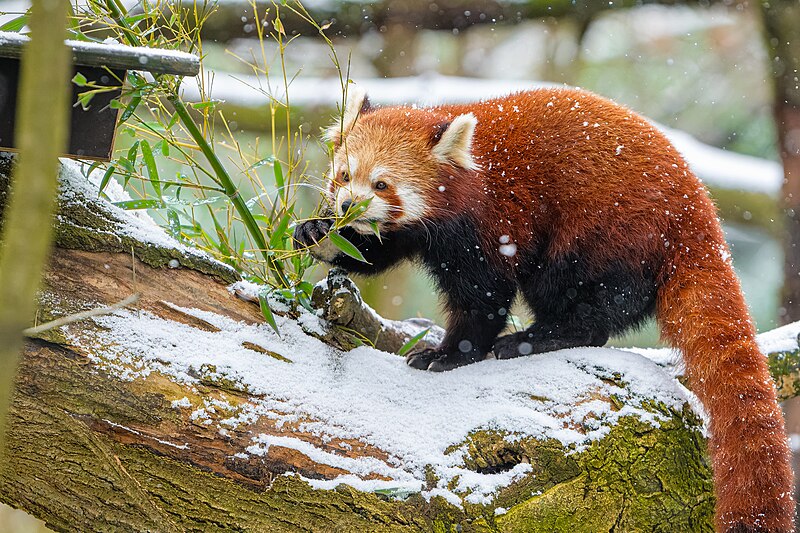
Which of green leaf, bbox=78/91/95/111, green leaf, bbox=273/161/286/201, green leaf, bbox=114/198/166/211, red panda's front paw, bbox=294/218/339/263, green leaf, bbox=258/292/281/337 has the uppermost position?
green leaf, bbox=78/91/95/111

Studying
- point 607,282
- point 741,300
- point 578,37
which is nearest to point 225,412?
point 607,282

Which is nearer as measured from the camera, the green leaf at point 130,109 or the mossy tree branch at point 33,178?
the mossy tree branch at point 33,178

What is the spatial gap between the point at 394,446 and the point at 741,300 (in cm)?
135

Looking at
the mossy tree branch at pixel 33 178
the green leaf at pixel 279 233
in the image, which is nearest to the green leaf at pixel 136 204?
the green leaf at pixel 279 233

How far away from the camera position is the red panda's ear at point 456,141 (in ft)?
8.97

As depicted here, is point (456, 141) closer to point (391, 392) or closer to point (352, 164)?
point (352, 164)

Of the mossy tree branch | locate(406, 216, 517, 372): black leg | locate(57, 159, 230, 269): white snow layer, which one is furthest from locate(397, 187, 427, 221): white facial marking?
the mossy tree branch

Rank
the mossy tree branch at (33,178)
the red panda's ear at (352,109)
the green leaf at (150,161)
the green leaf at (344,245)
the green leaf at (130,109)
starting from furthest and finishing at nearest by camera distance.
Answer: the red panda's ear at (352,109)
the green leaf at (344,245)
the green leaf at (150,161)
the green leaf at (130,109)
the mossy tree branch at (33,178)

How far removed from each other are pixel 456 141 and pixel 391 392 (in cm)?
99

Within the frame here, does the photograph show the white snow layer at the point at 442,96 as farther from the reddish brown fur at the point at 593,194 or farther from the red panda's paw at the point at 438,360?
the red panda's paw at the point at 438,360

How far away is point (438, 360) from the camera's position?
296cm

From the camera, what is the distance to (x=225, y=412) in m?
2.12

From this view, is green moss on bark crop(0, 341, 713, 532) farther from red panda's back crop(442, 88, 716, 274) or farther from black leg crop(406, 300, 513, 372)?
red panda's back crop(442, 88, 716, 274)

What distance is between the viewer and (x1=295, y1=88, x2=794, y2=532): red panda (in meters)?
2.72
